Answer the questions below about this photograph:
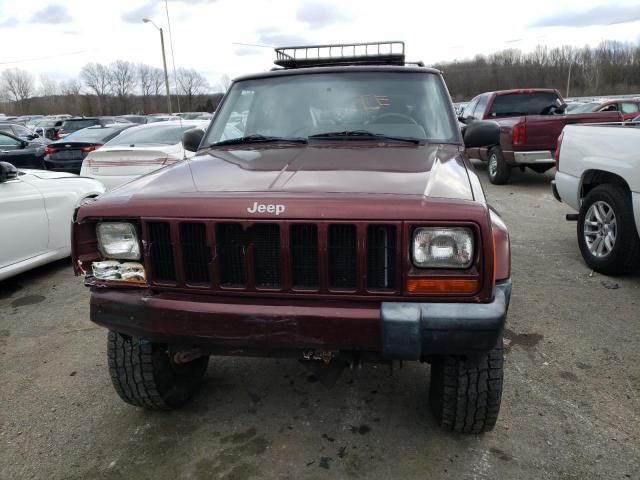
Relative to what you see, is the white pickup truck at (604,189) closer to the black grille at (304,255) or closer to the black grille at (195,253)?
the black grille at (304,255)

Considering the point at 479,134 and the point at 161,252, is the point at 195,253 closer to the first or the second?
the point at 161,252

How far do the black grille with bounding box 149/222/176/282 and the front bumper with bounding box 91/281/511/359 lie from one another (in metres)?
0.09

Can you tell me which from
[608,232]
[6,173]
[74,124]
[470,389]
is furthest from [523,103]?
[74,124]

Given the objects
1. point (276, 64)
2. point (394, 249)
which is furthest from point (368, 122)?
point (276, 64)

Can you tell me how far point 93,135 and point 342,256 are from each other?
10171 millimetres

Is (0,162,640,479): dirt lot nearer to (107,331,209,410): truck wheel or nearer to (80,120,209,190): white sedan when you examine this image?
(107,331,209,410): truck wheel

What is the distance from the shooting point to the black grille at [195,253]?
2.17 meters

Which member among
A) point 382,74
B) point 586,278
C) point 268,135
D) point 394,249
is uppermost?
point 382,74

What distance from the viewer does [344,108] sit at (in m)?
3.35

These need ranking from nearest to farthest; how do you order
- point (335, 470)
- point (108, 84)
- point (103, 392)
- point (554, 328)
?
point (335, 470)
point (103, 392)
point (554, 328)
point (108, 84)

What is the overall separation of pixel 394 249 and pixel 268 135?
5.14 feet

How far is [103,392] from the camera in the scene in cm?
309

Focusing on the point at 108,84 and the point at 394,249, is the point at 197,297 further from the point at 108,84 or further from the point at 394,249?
the point at 108,84

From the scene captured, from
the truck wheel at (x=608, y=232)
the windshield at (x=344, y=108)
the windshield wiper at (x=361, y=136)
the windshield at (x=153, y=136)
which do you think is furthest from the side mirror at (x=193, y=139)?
the truck wheel at (x=608, y=232)
